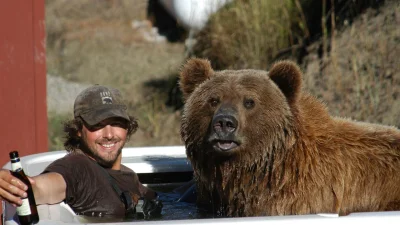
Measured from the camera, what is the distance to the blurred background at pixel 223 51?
8523mm

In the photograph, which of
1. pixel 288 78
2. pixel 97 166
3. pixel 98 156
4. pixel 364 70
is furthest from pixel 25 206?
pixel 364 70

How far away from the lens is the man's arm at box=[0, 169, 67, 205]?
324 cm

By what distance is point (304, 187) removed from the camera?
3.88m

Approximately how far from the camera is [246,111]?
3.95 m

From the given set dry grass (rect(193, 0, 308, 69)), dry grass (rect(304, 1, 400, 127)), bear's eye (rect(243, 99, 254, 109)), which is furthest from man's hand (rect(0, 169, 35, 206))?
dry grass (rect(193, 0, 308, 69))

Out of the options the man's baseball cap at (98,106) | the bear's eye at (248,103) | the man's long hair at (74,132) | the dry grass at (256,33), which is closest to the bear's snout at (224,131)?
the bear's eye at (248,103)

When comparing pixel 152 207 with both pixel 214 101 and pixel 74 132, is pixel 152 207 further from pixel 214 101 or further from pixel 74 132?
pixel 214 101

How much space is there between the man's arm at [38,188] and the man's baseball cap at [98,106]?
0.47m

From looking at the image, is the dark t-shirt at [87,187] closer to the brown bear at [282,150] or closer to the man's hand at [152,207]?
the man's hand at [152,207]

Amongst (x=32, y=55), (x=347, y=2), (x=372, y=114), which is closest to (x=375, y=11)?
(x=347, y=2)

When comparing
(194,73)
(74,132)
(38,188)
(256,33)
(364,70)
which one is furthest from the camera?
(256,33)

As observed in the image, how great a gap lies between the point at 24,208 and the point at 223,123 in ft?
3.49

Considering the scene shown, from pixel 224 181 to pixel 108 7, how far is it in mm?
9881

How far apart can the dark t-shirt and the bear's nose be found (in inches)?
28.7
